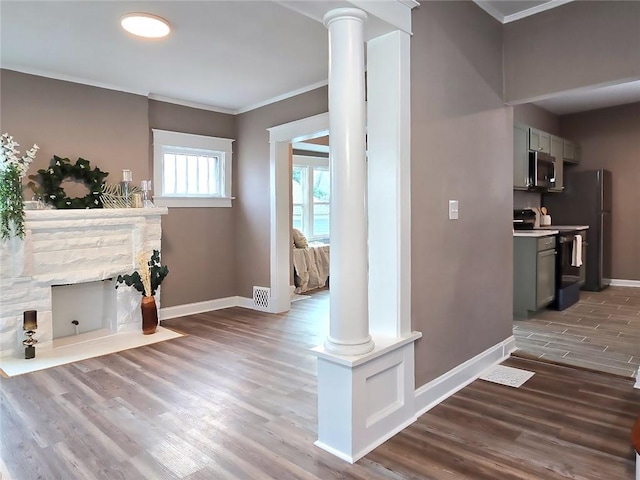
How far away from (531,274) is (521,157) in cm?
147

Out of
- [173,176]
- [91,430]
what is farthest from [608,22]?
[173,176]

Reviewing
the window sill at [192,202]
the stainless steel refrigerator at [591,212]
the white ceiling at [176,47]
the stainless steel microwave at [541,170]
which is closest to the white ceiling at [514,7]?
the white ceiling at [176,47]

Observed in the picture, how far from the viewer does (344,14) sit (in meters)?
2.04

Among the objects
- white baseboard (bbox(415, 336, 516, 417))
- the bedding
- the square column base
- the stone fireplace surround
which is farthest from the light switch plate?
the bedding

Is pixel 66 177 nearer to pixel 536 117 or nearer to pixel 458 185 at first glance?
pixel 458 185

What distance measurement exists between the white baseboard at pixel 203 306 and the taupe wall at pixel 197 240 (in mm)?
57

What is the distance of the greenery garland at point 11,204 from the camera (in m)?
3.45

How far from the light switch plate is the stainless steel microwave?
10.2 feet

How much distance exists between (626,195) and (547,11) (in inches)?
180

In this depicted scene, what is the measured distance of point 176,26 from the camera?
3.03 m

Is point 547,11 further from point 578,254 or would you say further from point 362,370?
point 578,254

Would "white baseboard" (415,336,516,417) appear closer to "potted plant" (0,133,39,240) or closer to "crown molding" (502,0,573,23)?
"crown molding" (502,0,573,23)

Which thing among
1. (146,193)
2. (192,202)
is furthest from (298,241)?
(146,193)

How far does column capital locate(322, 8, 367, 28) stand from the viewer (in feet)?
6.67
